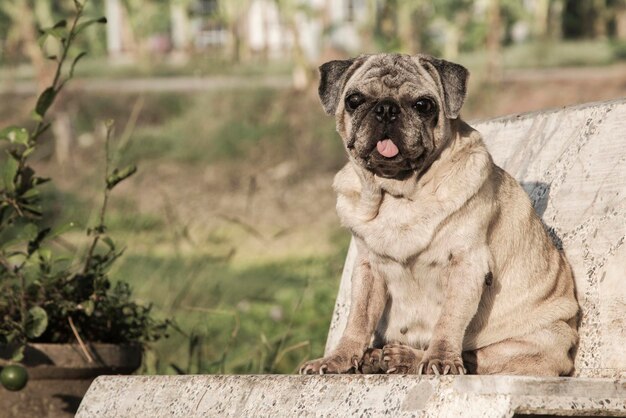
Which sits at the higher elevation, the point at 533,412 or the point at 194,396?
the point at 533,412

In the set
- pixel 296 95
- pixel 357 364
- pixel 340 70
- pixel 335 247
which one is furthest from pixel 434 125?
pixel 296 95

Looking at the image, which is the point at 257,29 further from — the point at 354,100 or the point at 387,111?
the point at 387,111

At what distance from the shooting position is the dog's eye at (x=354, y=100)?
10.3ft

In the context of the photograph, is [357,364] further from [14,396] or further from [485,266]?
[14,396]

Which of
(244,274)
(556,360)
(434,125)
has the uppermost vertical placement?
(434,125)

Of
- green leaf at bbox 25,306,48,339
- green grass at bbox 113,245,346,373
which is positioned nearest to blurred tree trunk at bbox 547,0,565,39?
green grass at bbox 113,245,346,373

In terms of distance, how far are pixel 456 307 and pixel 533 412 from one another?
70 cm

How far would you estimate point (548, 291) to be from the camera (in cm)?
317

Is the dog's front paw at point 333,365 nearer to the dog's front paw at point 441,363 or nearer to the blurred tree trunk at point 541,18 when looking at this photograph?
the dog's front paw at point 441,363

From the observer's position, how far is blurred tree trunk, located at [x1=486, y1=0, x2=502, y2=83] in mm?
17625

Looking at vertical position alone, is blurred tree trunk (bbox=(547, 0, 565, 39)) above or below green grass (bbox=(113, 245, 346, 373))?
below

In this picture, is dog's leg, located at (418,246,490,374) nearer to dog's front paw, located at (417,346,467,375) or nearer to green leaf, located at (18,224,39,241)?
dog's front paw, located at (417,346,467,375)

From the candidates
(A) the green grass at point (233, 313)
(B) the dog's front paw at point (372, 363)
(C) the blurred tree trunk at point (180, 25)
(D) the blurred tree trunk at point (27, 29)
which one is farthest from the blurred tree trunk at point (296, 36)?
(B) the dog's front paw at point (372, 363)

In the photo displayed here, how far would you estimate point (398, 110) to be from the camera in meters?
3.02
